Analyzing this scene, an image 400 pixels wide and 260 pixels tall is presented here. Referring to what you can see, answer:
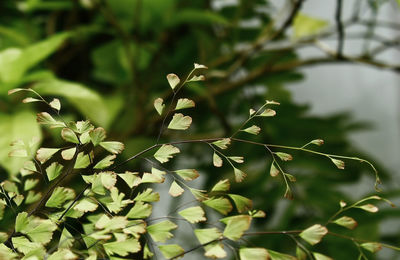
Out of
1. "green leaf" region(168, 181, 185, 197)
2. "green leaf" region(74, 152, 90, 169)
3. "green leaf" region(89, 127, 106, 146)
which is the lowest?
"green leaf" region(168, 181, 185, 197)

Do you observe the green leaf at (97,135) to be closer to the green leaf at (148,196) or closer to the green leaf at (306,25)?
the green leaf at (148,196)

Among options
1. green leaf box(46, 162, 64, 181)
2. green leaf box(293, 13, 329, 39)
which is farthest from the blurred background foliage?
green leaf box(46, 162, 64, 181)

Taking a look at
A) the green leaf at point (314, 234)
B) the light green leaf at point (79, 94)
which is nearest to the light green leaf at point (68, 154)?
the green leaf at point (314, 234)

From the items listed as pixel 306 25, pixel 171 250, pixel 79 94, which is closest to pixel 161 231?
pixel 171 250

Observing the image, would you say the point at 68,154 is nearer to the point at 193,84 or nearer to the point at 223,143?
the point at 223,143

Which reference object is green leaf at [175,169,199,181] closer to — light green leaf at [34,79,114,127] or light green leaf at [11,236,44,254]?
light green leaf at [11,236,44,254]

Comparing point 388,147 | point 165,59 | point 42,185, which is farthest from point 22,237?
point 388,147

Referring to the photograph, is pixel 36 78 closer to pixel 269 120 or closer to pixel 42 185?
pixel 42 185
